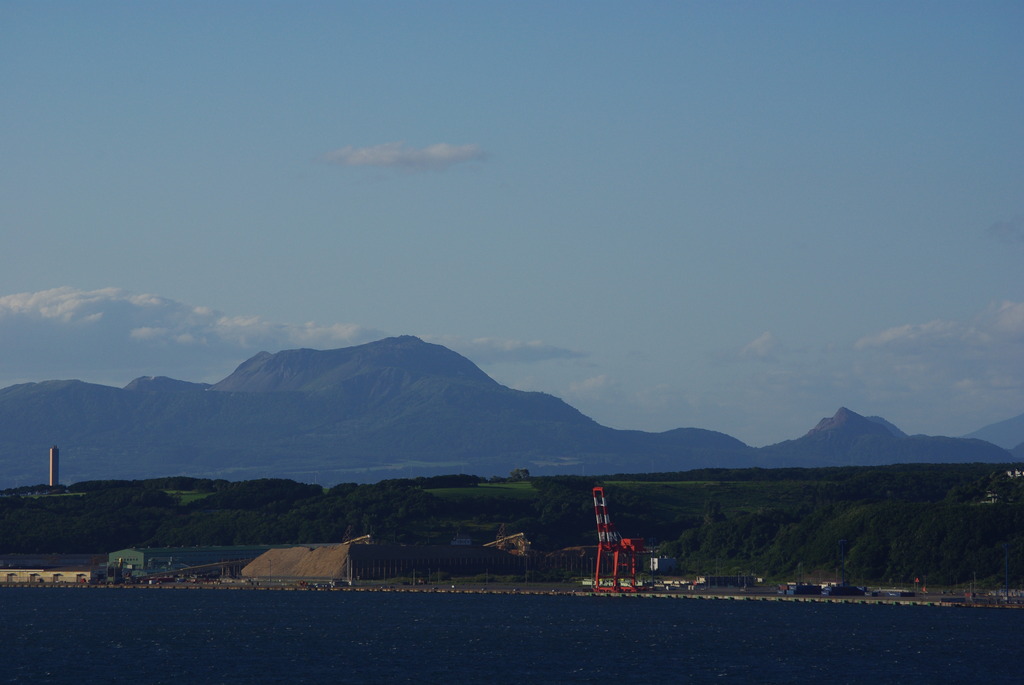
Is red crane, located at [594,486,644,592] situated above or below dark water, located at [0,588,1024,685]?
above

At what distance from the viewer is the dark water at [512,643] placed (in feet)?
356

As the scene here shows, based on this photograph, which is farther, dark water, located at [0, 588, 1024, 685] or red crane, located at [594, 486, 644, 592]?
red crane, located at [594, 486, 644, 592]

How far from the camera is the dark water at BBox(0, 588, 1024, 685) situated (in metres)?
108

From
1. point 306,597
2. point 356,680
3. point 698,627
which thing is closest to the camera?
point 356,680

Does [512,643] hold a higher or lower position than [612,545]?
lower

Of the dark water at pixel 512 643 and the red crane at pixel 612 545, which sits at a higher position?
the red crane at pixel 612 545

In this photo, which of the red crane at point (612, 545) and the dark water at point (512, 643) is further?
the red crane at point (612, 545)

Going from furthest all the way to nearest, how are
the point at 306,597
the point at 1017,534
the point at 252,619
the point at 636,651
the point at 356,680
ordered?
1. the point at 306,597
2. the point at 1017,534
3. the point at 252,619
4. the point at 636,651
5. the point at 356,680

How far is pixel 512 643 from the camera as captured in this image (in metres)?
128

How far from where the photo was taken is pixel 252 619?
6171 inches

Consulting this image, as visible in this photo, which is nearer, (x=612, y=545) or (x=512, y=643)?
(x=512, y=643)

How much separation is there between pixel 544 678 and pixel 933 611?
230 ft

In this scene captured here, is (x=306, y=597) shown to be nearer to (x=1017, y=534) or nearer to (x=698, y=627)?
(x=698, y=627)

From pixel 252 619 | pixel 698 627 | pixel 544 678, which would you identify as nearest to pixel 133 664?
pixel 544 678
